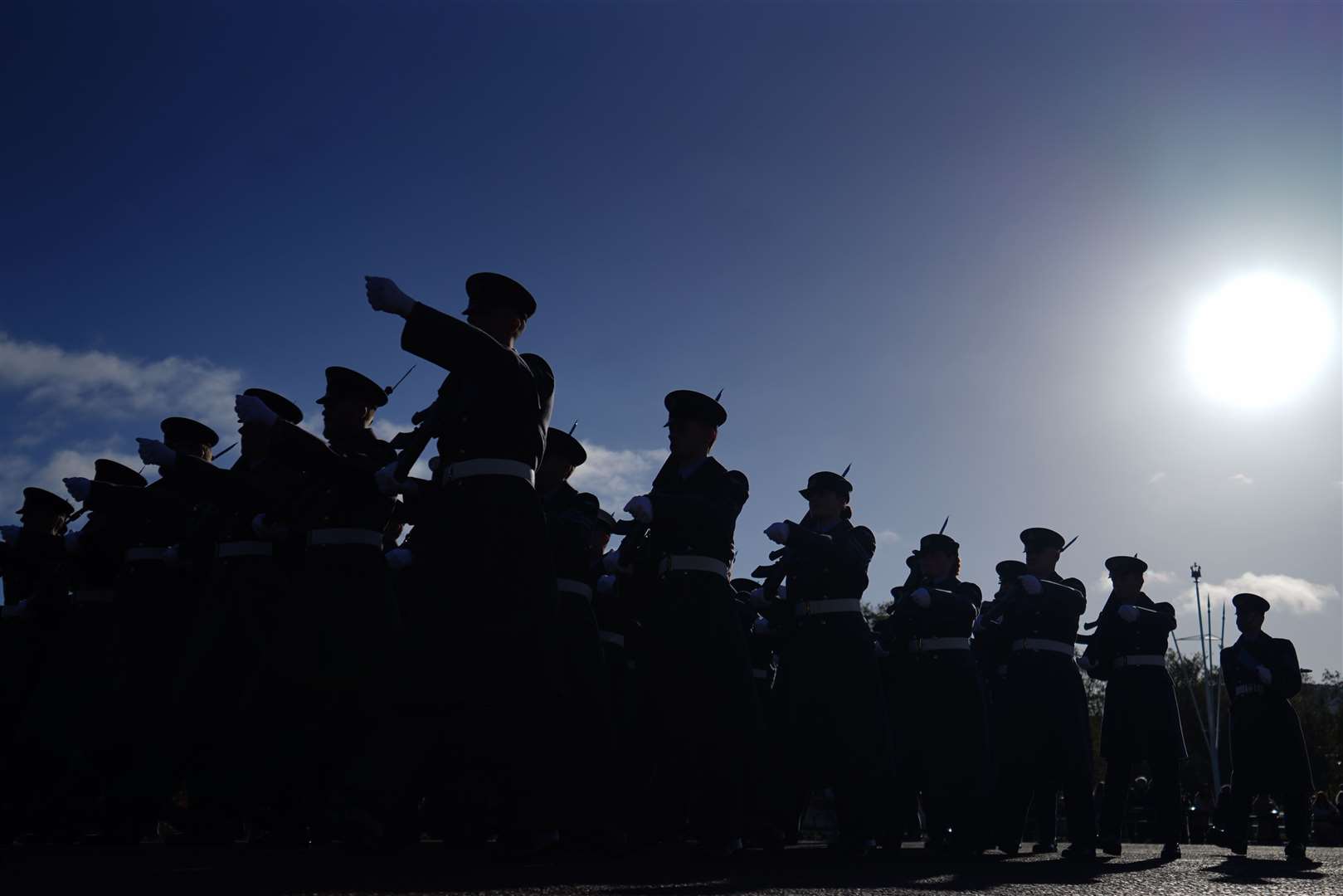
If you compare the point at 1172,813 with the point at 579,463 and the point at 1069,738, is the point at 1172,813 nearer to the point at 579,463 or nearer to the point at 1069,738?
the point at 1069,738

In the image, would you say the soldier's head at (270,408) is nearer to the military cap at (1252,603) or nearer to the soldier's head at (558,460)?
the soldier's head at (558,460)

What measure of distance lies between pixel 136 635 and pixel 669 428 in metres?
3.72

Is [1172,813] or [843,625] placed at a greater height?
[843,625]

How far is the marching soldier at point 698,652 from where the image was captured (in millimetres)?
5988

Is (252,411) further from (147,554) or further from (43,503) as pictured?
(43,503)

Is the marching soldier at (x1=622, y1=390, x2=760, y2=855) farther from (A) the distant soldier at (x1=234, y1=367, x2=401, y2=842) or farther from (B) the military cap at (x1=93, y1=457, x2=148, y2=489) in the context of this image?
(B) the military cap at (x1=93, y1=457, x2=148, y2=489)

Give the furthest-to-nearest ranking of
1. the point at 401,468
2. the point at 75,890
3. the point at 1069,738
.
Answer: the point at 1069,738, the point at 401,468, the point at 75,890

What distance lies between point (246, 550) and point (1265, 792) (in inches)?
335

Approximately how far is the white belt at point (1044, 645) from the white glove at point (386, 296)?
19.7 feet

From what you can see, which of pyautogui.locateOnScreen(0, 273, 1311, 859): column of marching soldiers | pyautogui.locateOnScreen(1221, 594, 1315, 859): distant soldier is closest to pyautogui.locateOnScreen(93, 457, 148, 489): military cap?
pyautogui.locateOnScreen(0, 273, 1311, 859): column of marching soldiers

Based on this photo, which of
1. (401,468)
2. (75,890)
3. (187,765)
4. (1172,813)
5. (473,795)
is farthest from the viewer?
(1172,813)

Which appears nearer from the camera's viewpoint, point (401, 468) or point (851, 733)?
point (401, 468)

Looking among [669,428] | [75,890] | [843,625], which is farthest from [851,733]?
[75,890]

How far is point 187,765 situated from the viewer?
624 cm
